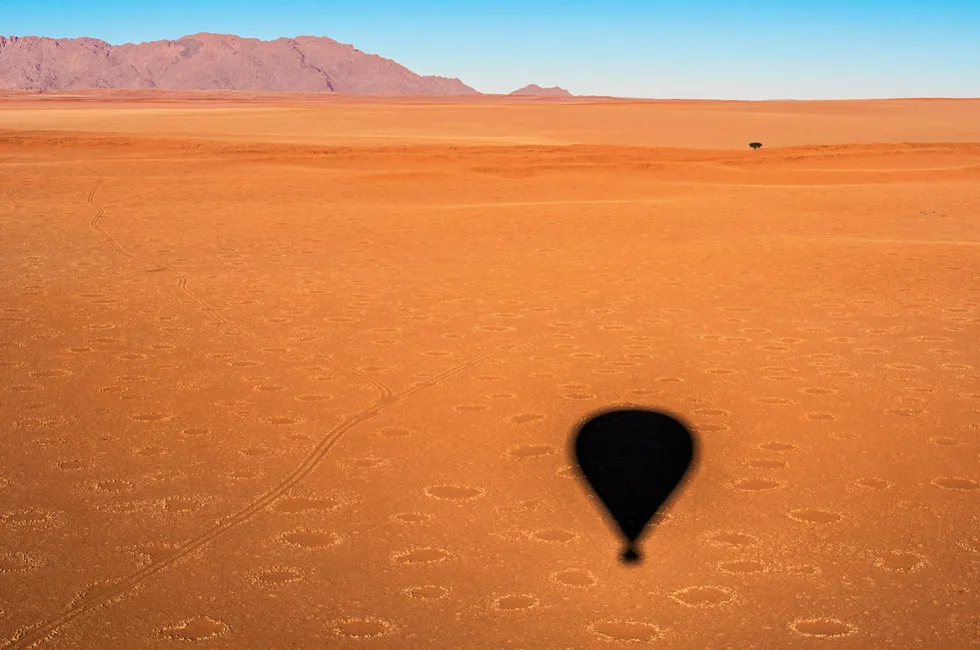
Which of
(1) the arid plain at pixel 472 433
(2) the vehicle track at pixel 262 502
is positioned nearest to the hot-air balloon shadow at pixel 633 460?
(1) the arid plain at pixel 472 433

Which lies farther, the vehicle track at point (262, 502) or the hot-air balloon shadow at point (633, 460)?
the hot-air balloon shadow at point (633, 460)

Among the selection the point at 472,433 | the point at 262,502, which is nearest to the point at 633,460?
the point at 472,433

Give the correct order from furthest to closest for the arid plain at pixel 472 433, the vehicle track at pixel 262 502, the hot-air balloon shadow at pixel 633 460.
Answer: the hot-air balloon shadow at pixel 633 460 → the arid plain at pixel 472 433 → the vehicle track at pixel 262 502

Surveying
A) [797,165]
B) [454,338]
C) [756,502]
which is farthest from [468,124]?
[756,502]

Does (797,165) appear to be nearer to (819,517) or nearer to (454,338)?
(454,338)

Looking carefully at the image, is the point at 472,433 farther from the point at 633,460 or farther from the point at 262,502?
the point at 262,502

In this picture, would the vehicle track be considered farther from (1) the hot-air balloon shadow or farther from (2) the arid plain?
(1) the hot-air balloon shadow

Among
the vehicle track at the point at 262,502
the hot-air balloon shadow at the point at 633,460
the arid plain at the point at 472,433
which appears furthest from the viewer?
the hot-air balloon shadow at the point at 633,460

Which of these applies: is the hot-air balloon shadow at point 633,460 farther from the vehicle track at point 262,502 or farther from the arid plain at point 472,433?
the vehicle track at point 262,502
